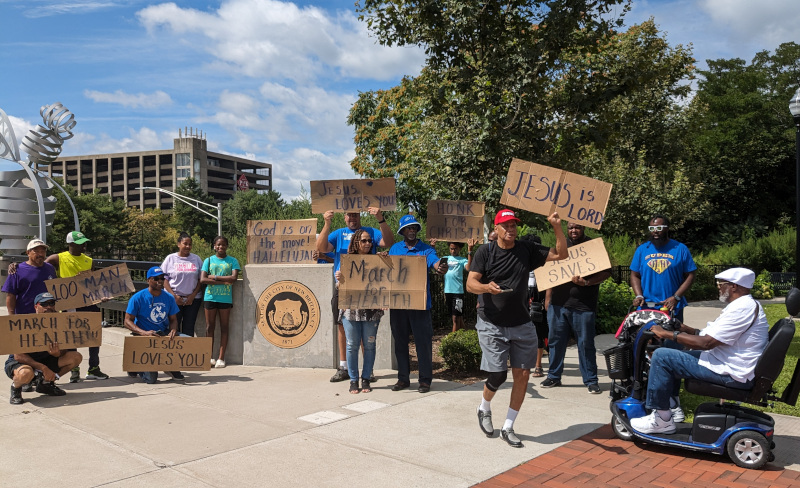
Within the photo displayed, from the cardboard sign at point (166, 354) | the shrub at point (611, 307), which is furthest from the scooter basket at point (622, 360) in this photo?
the shrub at point (611, 307)

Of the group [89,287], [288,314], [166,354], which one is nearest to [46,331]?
[89,287]

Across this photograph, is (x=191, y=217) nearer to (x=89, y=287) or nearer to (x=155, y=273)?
(x=89, y=287)

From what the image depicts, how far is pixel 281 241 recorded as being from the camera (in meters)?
8.88

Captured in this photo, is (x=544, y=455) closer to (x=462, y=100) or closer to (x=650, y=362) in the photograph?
(x=650, y=362)

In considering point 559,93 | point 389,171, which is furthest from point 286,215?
point 389,171

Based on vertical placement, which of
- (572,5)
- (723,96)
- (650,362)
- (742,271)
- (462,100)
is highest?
(723,96)

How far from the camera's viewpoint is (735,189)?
33.6m

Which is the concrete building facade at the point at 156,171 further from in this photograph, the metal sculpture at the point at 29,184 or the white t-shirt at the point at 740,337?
the white t-shirt at the point at 740,337

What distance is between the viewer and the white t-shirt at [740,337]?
477 cm

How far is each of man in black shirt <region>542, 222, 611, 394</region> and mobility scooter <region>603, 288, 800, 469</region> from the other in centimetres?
159

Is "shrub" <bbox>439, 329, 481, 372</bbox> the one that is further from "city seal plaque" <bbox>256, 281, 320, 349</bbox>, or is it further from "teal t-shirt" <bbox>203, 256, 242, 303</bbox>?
"teal t-shirt" <bbox>203, 256, 242, 303</bbox>

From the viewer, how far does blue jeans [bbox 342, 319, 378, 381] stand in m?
7.16

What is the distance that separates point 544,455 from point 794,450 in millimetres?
1987

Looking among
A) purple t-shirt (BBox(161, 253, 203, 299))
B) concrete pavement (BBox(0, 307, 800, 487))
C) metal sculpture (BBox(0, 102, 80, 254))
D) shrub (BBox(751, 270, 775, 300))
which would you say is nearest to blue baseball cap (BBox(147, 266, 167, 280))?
purple t-shirt (BBox(161, 253, 203, 299))
